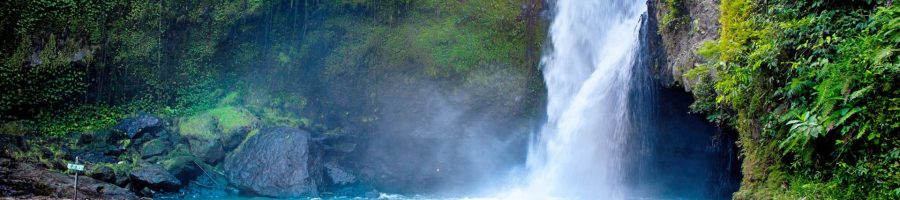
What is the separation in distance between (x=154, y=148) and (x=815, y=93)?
45.6 feet

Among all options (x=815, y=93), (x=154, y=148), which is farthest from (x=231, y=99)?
(x=815, y=93)

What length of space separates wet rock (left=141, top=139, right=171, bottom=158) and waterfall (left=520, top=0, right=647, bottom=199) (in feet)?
29.3

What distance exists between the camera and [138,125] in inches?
597

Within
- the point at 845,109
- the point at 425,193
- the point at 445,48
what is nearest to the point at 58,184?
the point at 425,193

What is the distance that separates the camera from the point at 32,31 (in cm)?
1513

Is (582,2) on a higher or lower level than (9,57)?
higher

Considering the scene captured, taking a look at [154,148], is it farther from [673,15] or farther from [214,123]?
[673,15]

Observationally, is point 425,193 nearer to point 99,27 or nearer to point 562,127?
point 562,127

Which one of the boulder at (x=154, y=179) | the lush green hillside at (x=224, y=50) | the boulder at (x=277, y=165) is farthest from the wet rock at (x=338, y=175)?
the boulder at (x=154, y=179)

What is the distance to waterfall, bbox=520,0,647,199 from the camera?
40.8 ft

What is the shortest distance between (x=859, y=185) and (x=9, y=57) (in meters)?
17.8

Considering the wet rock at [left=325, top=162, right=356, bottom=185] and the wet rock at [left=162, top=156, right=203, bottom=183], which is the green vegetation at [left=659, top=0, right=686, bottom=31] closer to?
the wet rock at [left=325, top=162, right=356, bottom=185]

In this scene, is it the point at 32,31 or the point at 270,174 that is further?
the point at 32,31

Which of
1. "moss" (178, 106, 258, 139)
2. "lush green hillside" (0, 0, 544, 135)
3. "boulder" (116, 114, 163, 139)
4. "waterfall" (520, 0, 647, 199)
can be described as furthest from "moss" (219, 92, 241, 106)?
"waterfall" (520, 0, 647, 199)
